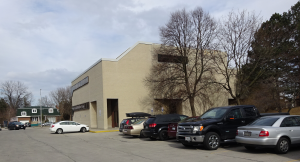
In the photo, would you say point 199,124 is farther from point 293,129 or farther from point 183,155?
point 293,129

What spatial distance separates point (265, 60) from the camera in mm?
25734

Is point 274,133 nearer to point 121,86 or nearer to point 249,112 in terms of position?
point 249,112

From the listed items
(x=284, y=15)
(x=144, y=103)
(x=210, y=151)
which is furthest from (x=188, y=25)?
(x=210, y=151)

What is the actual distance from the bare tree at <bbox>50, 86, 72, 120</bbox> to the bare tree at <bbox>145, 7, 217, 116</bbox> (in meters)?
43.8

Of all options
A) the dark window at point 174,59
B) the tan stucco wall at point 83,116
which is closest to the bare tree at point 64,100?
the tan stucco wall at point 83,116

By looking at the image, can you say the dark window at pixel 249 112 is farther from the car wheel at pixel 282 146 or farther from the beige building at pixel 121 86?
the beige building at pixel 121 86

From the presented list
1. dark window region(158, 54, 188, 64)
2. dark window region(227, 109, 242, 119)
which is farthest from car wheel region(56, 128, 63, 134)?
dark window region(227, 109, 242, 119)

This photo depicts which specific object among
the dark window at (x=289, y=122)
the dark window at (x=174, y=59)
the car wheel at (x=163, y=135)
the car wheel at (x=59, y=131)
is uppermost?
the dark window at (x=174, y=59)

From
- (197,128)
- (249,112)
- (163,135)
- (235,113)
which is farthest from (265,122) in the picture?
(163,135)

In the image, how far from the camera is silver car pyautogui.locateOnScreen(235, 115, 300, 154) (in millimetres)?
9391

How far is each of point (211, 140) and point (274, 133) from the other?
2.73 metres

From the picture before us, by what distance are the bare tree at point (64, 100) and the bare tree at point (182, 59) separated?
43824 mm

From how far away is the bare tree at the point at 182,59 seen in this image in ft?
92.7

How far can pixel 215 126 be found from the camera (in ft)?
37.4
